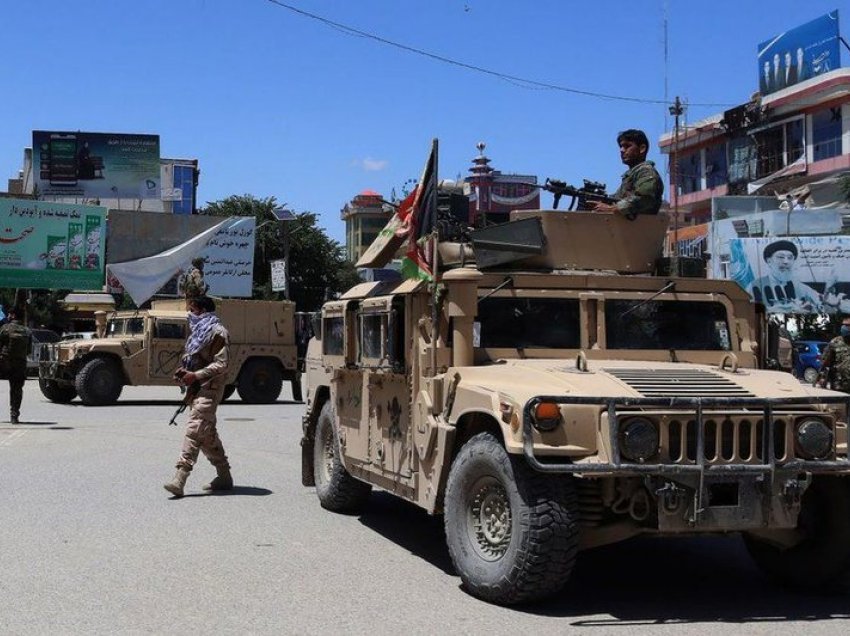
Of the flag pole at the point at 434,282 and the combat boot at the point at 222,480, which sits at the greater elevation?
the flag pole at the point at 434,282

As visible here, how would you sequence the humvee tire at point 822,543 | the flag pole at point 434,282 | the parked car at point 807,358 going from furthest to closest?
the parked car at point 807,358 < the flag pole at point 434,282 < the humvee tire at point 822,543

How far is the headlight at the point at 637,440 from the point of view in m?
5.36

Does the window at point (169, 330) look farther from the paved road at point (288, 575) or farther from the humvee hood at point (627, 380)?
the humvee hood at point (627, 380)

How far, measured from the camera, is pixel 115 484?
10398 millimetres

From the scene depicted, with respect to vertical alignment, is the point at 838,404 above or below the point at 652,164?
below

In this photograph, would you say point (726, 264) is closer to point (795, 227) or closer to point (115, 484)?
point (795, 227)

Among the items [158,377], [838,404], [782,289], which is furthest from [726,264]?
[838,404]

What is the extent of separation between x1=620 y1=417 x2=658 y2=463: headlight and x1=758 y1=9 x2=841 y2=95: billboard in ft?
172

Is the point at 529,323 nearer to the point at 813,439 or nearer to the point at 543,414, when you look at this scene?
the point at 543,414

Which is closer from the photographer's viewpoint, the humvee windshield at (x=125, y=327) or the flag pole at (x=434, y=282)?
the flag pole at (x=434, y=282)

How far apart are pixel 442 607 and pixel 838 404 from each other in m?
2.32

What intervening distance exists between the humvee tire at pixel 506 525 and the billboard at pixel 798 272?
30.9 meters

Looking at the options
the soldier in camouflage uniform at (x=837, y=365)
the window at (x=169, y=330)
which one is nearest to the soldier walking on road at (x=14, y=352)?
the window at (x=169, y=330)

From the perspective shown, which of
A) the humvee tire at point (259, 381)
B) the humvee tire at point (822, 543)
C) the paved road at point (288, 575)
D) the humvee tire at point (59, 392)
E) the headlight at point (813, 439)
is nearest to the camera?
the paved road at point (288, 575)
